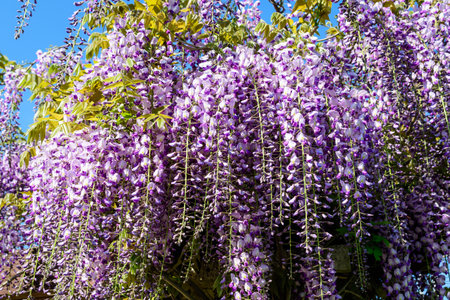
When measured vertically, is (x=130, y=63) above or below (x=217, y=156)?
above

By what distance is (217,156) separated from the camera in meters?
2.31

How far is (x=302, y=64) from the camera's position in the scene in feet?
8.27

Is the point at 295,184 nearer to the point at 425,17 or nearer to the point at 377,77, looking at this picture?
the point at 377,77

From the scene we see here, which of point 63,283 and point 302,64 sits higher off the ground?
point 302,64

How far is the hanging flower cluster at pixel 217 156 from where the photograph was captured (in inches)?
96.3

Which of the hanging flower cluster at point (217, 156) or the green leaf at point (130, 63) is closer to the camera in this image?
the hanging flower cluster at point (217, 156)

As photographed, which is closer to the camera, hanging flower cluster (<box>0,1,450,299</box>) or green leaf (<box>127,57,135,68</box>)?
hanging flower cluster (<box>0,1,450,299</box>)

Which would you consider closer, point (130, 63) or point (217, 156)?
point (217, 156)

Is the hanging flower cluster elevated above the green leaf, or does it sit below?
below

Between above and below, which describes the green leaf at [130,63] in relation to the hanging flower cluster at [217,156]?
above

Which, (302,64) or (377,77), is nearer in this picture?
(302,64)

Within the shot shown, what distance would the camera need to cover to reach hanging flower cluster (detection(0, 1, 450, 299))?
2.45 metres

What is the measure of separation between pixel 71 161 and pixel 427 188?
2471mm

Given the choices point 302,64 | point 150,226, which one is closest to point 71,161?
point 150,226
